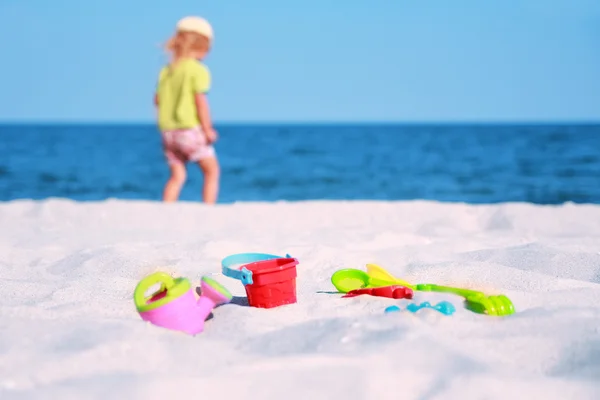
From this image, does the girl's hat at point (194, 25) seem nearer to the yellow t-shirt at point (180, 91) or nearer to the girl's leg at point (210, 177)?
the yellow t-shirt at point (180, 91)

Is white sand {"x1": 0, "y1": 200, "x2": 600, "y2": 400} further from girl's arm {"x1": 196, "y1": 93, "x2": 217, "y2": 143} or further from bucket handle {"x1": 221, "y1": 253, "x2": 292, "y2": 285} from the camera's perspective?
girl's arm {"x1": 196, "y1": 93, "x2": 217, "y2": 143}

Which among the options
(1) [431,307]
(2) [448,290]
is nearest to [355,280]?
(2) [448,290]

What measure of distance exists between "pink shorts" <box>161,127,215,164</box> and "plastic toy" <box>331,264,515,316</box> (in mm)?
2813

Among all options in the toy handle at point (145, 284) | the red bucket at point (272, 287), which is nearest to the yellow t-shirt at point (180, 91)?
the red bucket at point (272, 287)

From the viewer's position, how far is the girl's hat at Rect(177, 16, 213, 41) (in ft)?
15.8

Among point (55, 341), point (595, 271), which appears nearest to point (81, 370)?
point (55, 341)

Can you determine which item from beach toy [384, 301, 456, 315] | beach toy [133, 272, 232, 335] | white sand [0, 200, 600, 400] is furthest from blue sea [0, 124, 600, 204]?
beach toy [133, 272, 232, 335]

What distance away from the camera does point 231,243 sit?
10.2 ft

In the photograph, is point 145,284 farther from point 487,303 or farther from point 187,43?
point 187,43

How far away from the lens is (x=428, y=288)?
2193 mm

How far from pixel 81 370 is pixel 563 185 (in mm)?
10139

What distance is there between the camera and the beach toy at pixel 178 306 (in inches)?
71.7

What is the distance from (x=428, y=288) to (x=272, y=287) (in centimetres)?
49

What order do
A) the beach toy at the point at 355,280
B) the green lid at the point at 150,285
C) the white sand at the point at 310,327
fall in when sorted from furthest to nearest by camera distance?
the beach toy at the point at 355,280 → the green lid at the point at 150,285 → the white sand at the point at 310,327
